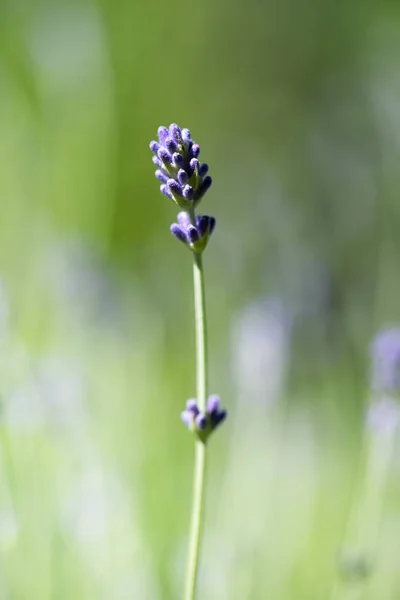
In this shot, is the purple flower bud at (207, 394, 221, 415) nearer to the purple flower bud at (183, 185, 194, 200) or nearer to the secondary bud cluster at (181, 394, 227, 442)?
the secondary bud cluster at (181, 394, 227, 442)

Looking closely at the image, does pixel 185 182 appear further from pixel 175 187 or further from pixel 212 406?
pixel 212 406

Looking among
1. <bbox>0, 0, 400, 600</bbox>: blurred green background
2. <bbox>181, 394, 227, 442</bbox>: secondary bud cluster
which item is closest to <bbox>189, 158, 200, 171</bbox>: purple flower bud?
<bbox>181, 394, 227, 442</bbox>: secondary bud cluster

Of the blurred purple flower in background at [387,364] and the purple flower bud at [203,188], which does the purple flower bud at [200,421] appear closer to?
the purple flower bud at [203,188]

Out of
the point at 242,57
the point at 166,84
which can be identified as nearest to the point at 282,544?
the point at 166,84

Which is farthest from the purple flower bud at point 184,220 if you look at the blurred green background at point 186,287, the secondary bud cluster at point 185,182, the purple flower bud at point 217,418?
the blurred green background at point 186,287

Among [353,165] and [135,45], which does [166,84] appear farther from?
[353,165]
